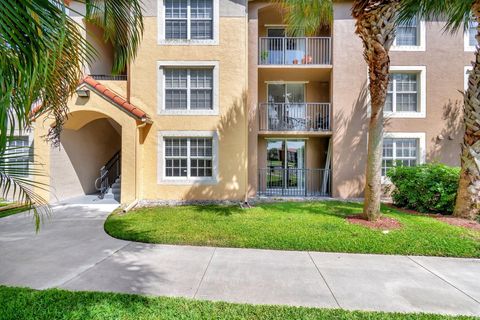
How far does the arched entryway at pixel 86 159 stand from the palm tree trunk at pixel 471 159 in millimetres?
13969

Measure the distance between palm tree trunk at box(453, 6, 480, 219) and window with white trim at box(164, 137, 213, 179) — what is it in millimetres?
9752

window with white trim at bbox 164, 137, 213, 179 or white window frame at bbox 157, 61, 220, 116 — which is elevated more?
white window frame at bbox 157, 61, 220, 116

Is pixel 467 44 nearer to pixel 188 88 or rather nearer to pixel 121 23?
pixel 188 88

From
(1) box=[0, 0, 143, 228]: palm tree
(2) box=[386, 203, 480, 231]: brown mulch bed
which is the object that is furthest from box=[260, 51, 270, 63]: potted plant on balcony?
(1) box=[0, 0, 143, 228]: palm tree

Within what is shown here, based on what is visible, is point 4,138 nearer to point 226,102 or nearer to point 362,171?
point 226,102

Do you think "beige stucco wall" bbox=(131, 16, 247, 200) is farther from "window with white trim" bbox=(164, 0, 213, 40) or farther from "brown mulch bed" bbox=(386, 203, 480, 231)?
"brown mulch bed" bbox=(386, 203, 480, 231)

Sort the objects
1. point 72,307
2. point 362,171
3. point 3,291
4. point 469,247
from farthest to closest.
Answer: point 362,171
point 469,247
point 3,291
point 72,307

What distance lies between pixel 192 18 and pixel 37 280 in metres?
11.3

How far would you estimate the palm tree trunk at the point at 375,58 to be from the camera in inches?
285

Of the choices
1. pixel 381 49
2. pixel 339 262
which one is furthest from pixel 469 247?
pixel 381 49

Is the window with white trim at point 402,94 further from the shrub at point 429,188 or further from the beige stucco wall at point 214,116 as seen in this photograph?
the beige stucco wall at point 214,116

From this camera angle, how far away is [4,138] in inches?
98.6

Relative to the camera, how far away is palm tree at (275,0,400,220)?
7.27 meters

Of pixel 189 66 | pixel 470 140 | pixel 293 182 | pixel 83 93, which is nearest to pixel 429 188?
pixel 470 140
